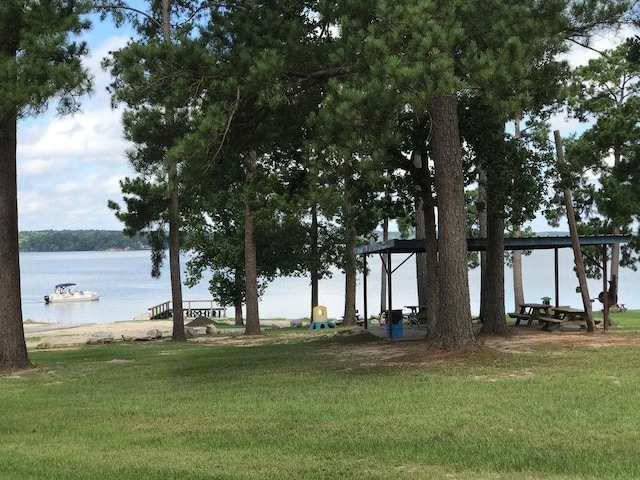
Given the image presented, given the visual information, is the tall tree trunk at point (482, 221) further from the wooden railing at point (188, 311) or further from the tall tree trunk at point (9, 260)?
the wooden railing at point (188, 311)

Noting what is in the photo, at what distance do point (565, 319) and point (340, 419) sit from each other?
10.6 meters

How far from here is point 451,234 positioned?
11.0 meters

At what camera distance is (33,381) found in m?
11.1

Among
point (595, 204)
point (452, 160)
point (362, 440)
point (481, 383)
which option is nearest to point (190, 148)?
point (452, 160)

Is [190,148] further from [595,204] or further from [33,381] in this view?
[595,204]

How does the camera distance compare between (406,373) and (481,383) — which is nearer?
(481,383)

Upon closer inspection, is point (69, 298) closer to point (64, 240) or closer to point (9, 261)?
point (9, 261)

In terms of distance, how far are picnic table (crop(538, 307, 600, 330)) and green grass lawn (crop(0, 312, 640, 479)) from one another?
383 centimetres

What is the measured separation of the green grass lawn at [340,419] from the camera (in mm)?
5145

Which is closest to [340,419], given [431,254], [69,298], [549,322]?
[431,254]

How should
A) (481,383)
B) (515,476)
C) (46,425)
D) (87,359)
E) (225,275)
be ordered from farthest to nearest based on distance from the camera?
(225,275)
(87,359)
(481,383)
(46,425)
(515,476)

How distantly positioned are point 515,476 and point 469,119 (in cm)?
952

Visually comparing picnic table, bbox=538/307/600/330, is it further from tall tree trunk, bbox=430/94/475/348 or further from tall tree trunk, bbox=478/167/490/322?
tall tree trunk, bbox=430/94/475/348

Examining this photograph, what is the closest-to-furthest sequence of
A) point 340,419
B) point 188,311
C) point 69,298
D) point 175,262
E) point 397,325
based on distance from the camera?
point 340,419, point 397,325, point 175,262, point 188,311, point 69,298
